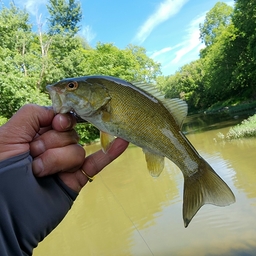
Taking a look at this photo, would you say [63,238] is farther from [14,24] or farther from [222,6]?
[222,6]

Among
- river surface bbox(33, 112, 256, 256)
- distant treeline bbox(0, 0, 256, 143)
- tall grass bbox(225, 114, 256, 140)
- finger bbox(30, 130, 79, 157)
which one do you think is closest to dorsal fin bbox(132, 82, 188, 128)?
finger bbox(30, 130, 79, 157)

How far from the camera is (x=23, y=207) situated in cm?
193

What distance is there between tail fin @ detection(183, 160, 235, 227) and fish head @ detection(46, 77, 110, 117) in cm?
97

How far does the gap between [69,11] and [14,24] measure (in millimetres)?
8121

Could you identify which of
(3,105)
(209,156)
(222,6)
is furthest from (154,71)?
(209,156)

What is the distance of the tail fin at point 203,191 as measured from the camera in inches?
85.3

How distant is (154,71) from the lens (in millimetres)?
55188

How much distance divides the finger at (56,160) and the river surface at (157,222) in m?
3.68

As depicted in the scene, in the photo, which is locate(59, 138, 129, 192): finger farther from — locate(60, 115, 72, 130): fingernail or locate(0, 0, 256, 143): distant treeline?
locate(0, 0, 256, 143): distant treeline

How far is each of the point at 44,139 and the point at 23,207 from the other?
1.72 ft

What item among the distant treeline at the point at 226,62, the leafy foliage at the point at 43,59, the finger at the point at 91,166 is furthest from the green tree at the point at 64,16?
the finger at the point at 91,166

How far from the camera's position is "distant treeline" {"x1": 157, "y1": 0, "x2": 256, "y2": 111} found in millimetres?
31755

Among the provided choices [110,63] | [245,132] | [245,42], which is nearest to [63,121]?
[245,132]

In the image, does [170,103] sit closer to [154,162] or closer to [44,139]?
[154,162]
